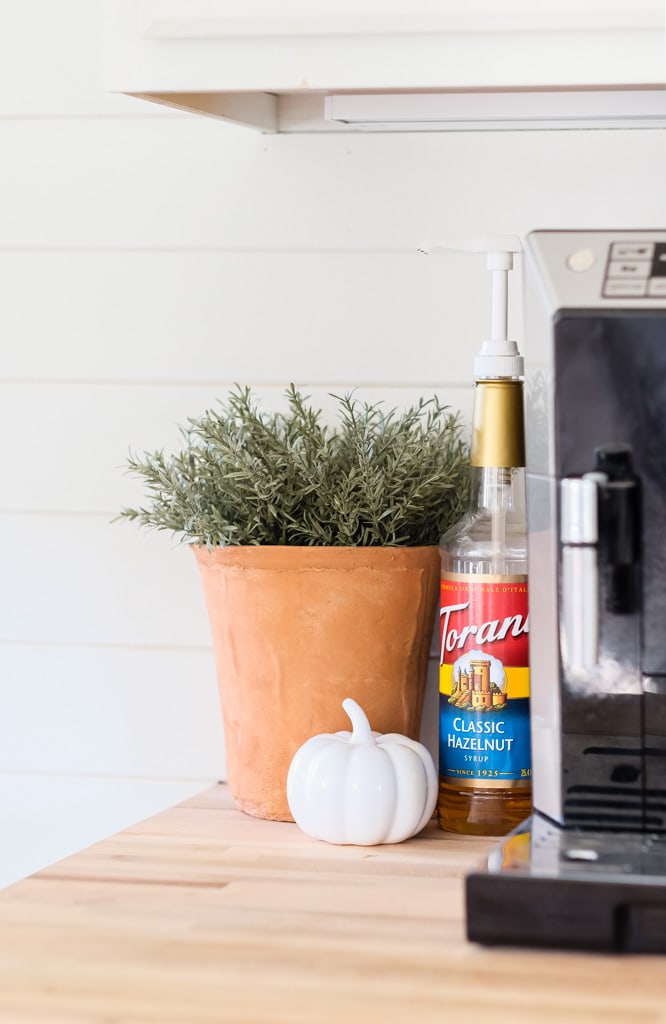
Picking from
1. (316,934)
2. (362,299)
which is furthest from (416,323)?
(316,934)

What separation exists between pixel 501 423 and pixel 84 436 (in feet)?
1.53

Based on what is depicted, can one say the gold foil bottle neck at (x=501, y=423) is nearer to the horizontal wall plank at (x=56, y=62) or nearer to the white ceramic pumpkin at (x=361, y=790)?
the white ceramic pumpkin at (x=361, y=790)

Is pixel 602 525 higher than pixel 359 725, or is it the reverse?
pixel 602 525

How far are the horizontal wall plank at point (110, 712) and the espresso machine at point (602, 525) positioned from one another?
1.58ft

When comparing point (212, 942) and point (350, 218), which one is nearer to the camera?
point (212, 942)

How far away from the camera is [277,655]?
1.01 meters

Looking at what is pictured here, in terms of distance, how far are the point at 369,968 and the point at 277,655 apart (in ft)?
1.21

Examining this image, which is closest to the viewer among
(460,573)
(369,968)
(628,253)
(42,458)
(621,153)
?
(369,968)

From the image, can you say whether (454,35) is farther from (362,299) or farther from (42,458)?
(42,458)

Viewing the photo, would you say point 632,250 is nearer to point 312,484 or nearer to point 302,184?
point 312,484

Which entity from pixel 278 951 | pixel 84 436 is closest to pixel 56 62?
pixel 84 436

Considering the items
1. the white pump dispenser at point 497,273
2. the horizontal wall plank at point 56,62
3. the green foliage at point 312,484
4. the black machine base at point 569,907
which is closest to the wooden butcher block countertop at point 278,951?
the black machine base at point 569,907

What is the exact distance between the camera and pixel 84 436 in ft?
3.98

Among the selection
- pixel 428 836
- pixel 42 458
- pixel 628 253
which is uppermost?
pixel 628 253
